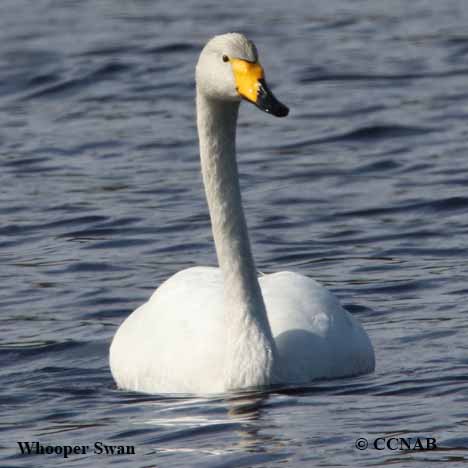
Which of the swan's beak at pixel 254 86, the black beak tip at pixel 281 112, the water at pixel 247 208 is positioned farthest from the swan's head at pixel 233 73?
the water at pixel 247 208

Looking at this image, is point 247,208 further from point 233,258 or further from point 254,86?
point 254,86

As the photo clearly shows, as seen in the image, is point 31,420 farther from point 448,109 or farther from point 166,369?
point 448,109

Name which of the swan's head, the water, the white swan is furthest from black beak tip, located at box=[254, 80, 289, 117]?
the water

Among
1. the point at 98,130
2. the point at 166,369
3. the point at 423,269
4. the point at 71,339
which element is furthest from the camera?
the point at 98,130

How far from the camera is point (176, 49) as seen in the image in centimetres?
2061

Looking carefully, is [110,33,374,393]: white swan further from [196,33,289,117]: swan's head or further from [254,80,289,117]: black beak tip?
[254,80,289,117]: black beak tip

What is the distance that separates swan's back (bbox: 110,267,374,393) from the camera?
884 cm

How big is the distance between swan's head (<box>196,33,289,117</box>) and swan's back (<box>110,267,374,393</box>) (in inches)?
52.8

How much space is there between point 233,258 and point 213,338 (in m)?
0.45

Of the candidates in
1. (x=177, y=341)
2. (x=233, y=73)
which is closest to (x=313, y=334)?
(x=177, y=341)

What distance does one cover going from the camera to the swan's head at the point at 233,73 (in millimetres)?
7984

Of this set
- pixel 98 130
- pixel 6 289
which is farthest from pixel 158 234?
pixel 98 130

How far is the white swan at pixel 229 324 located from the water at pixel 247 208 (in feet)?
0.48

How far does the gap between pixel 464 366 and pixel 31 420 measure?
7.63 ft
